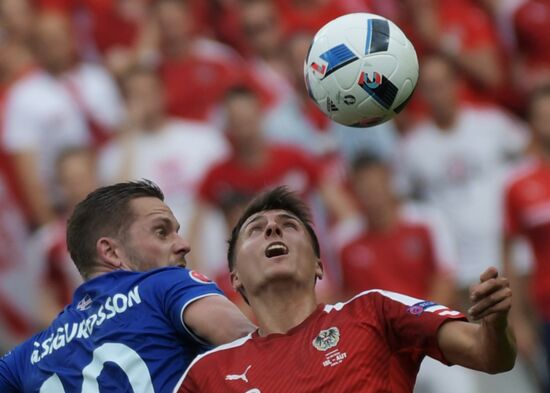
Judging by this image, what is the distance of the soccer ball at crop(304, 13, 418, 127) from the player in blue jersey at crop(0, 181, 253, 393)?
878 millimetres

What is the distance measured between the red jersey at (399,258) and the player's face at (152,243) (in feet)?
13.6

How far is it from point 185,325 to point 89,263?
2.28 ft

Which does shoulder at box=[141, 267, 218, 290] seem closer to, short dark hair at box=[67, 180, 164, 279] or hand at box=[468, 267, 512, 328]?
short dark hair at box=[67, 180, 164, 279]

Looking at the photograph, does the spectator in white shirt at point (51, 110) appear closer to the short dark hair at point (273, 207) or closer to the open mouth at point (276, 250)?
the short dark hair at point (273, 207)

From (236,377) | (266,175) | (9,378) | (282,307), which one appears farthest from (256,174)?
(236,377)

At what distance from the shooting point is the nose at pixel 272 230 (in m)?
4.78

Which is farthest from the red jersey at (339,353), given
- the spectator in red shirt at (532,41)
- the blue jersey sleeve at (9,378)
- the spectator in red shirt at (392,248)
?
the spectator in red shirt at (532,41)

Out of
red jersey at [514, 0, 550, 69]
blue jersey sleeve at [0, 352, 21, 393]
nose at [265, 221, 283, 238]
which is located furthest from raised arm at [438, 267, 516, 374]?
red jersey at [514, 0, 550, 69]

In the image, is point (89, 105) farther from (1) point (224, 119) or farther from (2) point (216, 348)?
(2) point (216, 348)

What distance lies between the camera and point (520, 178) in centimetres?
886

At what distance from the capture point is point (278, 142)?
9438mm

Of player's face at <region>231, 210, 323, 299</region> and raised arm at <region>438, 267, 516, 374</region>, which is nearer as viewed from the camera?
raised arm at <region>438, 267, 516, 374</region>

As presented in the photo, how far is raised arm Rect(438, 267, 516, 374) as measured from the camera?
3775 millimetres

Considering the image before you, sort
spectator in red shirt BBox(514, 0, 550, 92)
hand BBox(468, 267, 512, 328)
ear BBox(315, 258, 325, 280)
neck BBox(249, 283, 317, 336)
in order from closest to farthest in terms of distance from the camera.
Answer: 1. hand BBox(468, 267, 512, 328)
2. neck BBox(249, 283, 317, 336)
3. ear BBox(315, 258, 325, 280)
4. spectator in red shirt BBox(514, 0, 550, 92)
